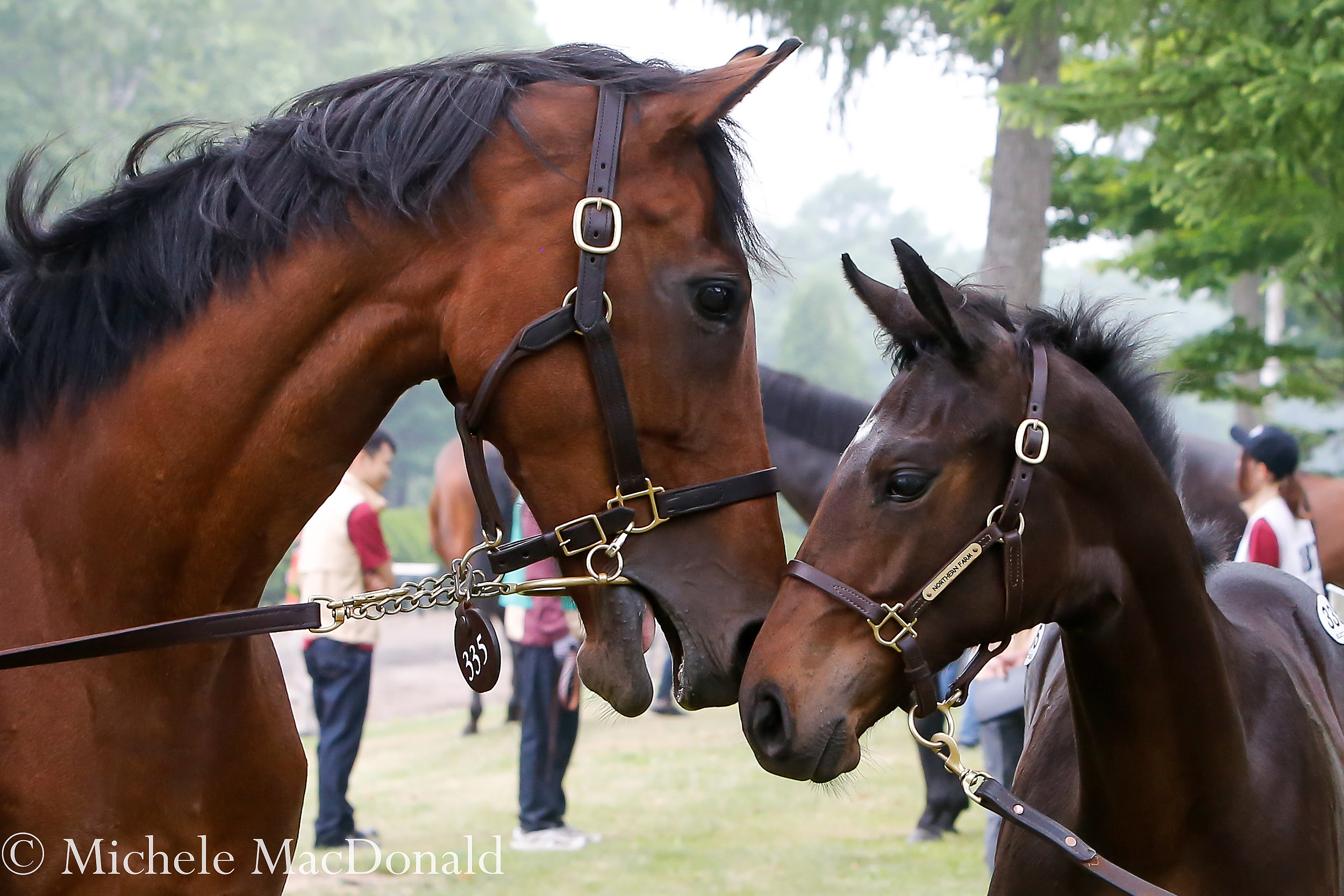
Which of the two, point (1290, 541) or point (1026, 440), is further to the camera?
point (1290, 541)

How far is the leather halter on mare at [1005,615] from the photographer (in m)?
2.50

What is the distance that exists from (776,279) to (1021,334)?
0.60 m

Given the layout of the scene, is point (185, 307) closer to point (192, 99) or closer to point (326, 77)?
point (192, 99)

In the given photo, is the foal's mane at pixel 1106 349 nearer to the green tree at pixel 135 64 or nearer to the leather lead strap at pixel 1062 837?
the leather lead strap at pixel 1062 837

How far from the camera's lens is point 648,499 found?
7.37 ft

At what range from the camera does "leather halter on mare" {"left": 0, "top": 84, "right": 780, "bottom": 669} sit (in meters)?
2.19

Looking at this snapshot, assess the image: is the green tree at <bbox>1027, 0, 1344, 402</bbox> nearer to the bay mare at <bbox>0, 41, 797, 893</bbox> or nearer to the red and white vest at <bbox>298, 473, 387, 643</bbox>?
the bay mare at <bbox>0, 41, 797, 893</bbox>

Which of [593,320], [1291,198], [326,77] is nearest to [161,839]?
[593,320]

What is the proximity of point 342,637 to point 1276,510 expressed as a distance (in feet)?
17.7

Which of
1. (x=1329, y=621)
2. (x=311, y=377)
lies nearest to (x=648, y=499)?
(x=311, y=377)

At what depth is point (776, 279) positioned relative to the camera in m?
2.64

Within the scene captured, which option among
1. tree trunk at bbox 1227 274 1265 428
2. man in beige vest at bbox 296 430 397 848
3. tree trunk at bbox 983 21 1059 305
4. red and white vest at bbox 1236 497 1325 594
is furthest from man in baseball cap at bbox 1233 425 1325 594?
tree trunk at bbox 1227 274 1265 428

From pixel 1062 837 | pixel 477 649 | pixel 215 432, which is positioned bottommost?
pixel 1062 837

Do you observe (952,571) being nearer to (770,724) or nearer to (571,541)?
(770,724)
